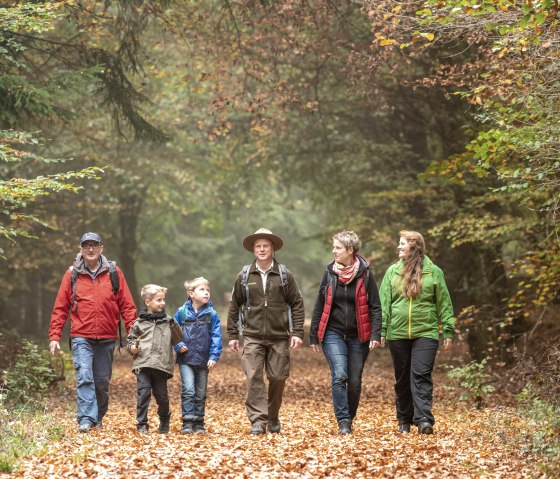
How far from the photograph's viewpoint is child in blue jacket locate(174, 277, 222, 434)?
9.59 meters

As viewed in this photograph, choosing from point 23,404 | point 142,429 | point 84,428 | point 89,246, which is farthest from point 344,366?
point 23,404

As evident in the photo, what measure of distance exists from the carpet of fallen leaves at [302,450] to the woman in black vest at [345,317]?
0.61 m

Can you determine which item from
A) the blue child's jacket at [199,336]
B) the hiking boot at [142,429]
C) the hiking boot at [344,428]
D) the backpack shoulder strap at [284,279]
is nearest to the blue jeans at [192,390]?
the blue child's jacket at [199,336]

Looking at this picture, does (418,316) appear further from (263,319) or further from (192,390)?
(192,390)

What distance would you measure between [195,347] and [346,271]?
Result: 1.84m

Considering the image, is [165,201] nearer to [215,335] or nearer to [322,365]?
[322,365]

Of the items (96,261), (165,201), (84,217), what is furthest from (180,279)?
(96,261)

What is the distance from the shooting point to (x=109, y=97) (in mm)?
15391

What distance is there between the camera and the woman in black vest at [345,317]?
9227 millimetres

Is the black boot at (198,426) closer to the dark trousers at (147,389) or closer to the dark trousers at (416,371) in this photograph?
the dark trousers at (147,389)

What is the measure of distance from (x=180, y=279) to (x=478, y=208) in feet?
80.4

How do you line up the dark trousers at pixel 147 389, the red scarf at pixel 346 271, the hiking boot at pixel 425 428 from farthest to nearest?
the dark trousers at pixel 147 389 < the red scarf at pixel 346 271 < the hiking boot at pixel 425 428

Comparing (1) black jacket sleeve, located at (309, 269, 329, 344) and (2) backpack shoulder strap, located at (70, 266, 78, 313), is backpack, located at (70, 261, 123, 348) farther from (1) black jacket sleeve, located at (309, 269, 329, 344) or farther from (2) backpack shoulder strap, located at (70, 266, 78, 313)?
(1) black jacket sleeve, located at (309, 269, 329, 344)

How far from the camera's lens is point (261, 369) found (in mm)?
9359
